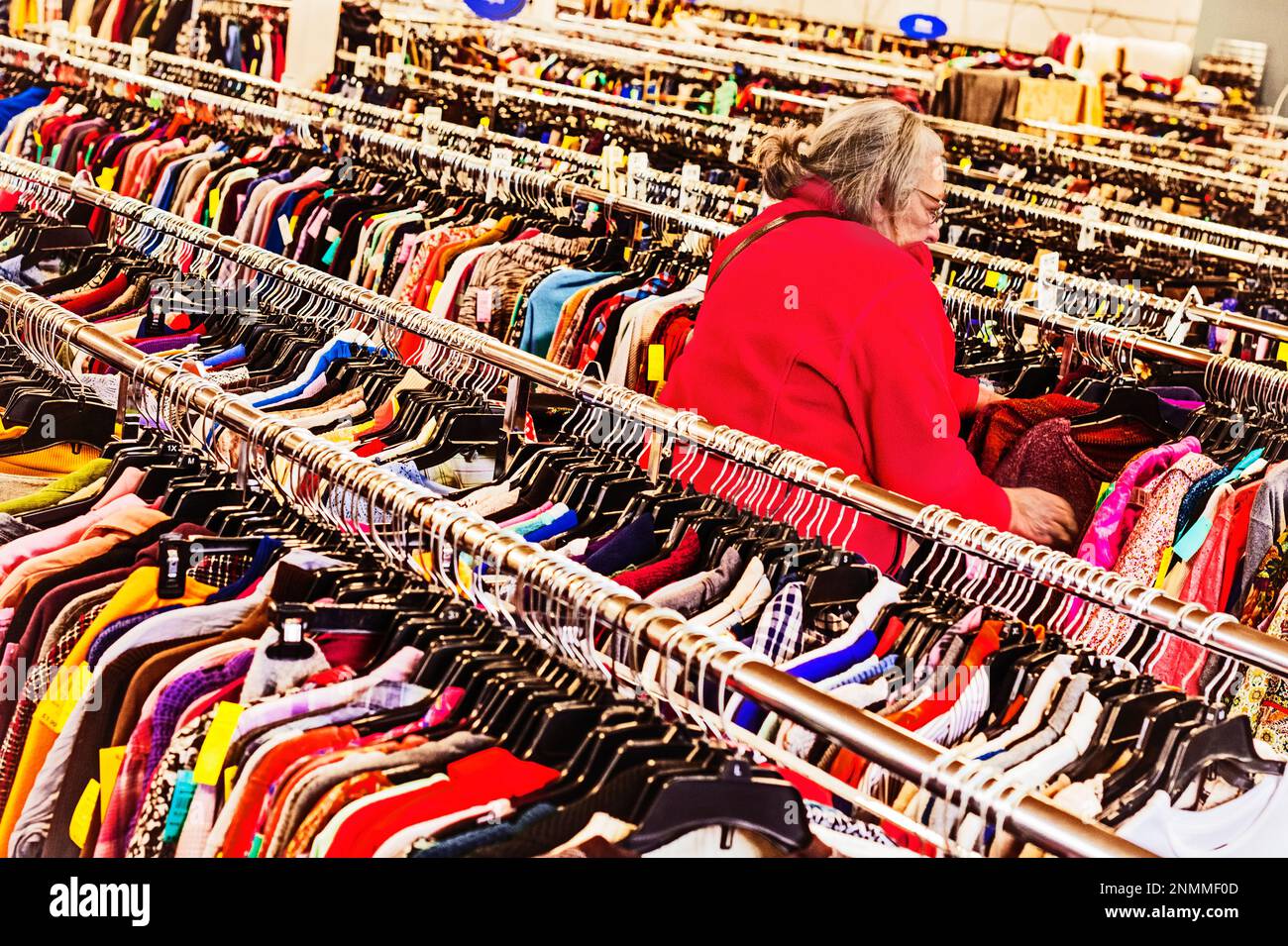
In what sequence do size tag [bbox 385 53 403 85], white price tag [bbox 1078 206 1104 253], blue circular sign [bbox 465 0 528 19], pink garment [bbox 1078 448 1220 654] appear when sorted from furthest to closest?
size tag [bbox 385 53 403 85] < blue circular sign [bbox 465 0 528 19] < white price tag [bbox 1078 206 1104 253] < pink garment [bbox 1078 448 1220 654]

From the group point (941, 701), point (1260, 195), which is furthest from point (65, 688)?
point (1260, 195)

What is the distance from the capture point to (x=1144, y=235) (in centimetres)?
386

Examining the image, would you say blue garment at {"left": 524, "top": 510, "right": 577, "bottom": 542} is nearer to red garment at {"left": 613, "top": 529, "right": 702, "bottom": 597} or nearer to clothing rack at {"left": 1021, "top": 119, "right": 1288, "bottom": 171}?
red garment at {"left": 613, "top": 529, "right": 702, "bottom": 597}

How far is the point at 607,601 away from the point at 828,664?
28 cm

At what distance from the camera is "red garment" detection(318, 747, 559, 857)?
3.59 ft

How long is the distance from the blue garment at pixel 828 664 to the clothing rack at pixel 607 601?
0.17 meters

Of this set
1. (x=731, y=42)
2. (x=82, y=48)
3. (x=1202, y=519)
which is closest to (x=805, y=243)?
(x=1202, y=519)

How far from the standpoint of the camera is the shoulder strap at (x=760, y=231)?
7.30ft

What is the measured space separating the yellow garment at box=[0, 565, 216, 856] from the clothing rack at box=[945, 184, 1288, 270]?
2.98 meters

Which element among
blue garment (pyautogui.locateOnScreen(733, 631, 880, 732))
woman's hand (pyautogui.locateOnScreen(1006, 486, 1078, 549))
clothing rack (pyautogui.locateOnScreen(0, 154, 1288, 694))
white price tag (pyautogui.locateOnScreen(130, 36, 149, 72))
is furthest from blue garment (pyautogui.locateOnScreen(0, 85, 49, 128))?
blue garment (pyautogui.locateOnScreen(733, 631, 880, 732))

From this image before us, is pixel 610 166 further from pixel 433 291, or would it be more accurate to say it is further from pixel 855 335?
pixel 855 335
